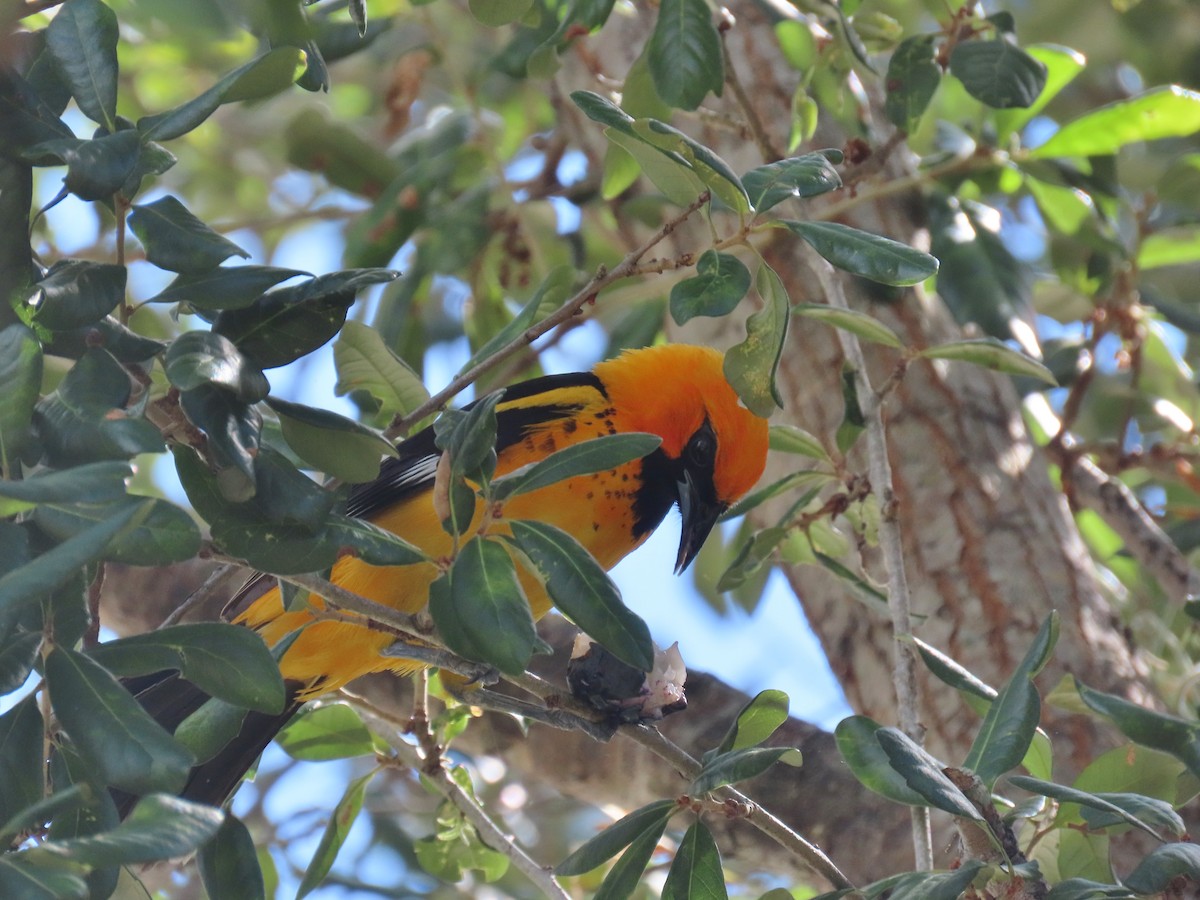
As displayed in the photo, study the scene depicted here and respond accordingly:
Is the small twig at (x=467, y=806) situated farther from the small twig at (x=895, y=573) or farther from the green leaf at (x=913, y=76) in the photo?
the green leaf at (x=913, y=76)

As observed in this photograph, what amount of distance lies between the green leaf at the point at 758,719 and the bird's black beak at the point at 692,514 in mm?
1228

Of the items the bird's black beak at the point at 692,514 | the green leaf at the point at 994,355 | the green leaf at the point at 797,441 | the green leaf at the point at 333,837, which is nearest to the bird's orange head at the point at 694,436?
the bird's black beak at the point at 692,514

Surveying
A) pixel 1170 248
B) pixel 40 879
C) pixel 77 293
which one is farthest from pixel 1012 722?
pixel 1170 248

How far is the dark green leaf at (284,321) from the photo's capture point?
6.32ft

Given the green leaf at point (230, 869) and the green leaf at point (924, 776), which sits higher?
the green leaf at point (924, 776)

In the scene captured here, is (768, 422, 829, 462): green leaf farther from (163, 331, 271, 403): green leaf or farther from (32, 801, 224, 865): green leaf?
(32, 801, 224, 865): green leaf

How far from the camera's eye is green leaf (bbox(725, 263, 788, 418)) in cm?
214

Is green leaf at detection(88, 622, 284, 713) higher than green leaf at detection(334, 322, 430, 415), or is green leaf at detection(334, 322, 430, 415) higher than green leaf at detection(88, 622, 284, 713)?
green leaf at detection(334, 322, 430, 415)

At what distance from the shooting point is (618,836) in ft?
7.12

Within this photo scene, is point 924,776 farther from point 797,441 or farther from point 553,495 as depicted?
point 553,495

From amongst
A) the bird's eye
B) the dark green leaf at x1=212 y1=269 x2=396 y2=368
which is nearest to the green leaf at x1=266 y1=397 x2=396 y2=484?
the dark green leaf at x1=212 y1=269 x2=396 y2=368

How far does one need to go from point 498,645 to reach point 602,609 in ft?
0.54

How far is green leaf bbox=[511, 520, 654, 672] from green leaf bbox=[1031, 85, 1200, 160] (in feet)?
8.11

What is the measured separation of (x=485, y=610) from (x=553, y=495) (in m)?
1.36
